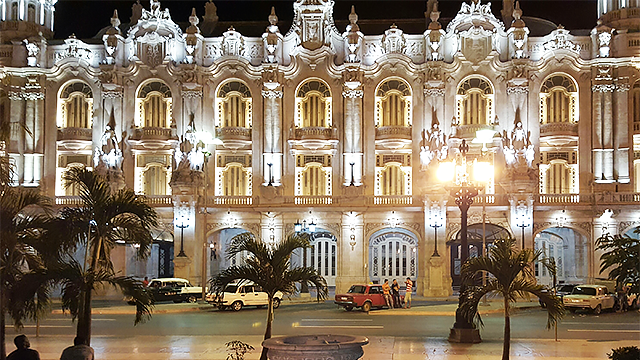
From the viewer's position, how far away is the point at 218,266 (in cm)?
5316

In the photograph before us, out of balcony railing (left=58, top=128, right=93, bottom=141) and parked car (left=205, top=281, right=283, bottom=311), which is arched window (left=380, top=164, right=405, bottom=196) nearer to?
parked car (left=205, top=281, right=283, bottom=311)

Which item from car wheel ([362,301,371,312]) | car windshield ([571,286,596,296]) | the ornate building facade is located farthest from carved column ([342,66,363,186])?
car windshield ([571,286,596,296])

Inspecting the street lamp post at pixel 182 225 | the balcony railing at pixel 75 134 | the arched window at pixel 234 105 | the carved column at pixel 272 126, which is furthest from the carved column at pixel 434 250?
the balcony railing at pixel 75 134

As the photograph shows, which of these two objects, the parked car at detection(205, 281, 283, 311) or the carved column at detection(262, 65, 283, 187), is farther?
the carved column at detection(262, 65, 283, 187)

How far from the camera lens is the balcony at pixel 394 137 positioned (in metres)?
51.2

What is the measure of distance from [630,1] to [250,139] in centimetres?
2507

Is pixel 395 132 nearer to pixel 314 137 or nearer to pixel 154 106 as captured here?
pixel 314 137

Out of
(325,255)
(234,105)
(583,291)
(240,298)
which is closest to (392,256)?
(325,255)

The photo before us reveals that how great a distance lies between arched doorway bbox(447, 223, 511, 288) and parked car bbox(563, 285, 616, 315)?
10.9m

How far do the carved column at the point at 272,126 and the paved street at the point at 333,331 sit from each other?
1273 cm

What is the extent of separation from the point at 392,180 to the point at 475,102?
7.10 m

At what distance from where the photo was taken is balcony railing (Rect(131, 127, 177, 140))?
51.6 metres

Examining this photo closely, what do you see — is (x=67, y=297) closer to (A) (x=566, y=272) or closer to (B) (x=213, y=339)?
(B) (x=213, y=339)

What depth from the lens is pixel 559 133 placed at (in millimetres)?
50281
